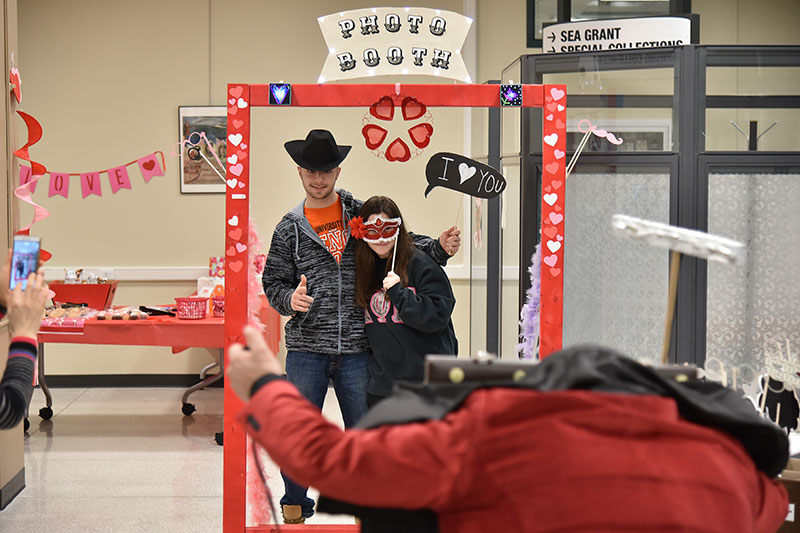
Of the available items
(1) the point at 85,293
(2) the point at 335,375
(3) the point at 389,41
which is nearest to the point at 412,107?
(3) the point at 389,41

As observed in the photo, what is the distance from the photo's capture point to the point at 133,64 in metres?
6.23

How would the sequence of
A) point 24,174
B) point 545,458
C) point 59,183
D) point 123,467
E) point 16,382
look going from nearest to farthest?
point 545,458 < point 16,382 < point 24,174 < point 123,467 < point 59,183

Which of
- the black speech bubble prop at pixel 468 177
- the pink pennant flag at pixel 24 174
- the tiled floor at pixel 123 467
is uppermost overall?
the pink pennant flag at pixel 24 174

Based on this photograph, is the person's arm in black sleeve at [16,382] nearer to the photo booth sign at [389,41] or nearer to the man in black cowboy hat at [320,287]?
the man in black cowboy hat at [320,287]

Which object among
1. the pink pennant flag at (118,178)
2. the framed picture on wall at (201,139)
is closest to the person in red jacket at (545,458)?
the pink pennant flag at (118,178)

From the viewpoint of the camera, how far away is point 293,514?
3.13 metres

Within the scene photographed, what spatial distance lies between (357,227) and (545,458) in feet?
6.12

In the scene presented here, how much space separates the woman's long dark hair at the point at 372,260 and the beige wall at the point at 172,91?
3091 mm

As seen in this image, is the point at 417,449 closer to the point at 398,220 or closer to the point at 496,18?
the point at 398,220

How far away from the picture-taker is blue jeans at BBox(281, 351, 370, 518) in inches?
120

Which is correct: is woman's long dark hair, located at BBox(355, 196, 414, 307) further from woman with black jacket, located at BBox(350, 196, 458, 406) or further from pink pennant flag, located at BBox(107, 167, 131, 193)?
pink pennant flag, located at BBox(107, 167, 131, 193)

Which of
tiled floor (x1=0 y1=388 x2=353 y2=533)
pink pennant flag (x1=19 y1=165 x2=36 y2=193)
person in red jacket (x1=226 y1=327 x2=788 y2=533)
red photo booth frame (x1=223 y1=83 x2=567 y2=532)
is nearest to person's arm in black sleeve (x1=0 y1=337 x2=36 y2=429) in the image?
person in red jacket (x1=226 y1=327 x2=788 y2=533)

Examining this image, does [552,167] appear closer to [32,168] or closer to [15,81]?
[32,168]

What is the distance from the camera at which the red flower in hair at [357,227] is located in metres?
3.00
